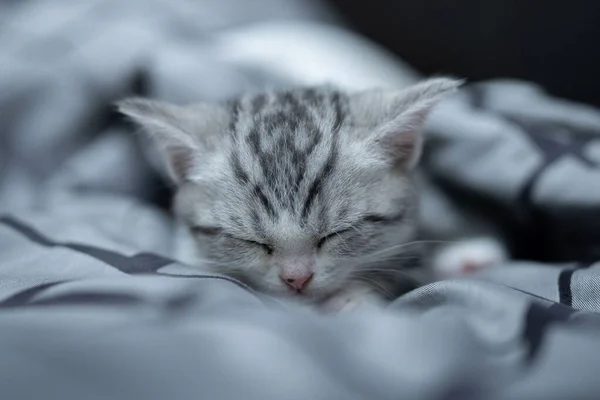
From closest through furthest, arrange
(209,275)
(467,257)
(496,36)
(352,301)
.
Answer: (209,275), (352,301), (467,257), (496,36)

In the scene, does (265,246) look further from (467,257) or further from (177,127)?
(467,257)

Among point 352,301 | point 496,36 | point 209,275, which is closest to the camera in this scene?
point 209,275

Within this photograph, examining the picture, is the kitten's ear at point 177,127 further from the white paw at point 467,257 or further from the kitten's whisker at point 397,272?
the white paw at point 467,257

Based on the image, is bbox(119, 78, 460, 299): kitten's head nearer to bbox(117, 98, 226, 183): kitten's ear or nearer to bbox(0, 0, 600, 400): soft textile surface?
bbox(117, 98, 226, 183): kitten's ear

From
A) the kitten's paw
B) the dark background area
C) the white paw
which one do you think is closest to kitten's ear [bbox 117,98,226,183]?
the kitten's paw

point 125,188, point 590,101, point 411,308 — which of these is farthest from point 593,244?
point 125,188

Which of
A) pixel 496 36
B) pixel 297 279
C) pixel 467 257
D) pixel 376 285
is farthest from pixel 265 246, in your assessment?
pixel 496 36

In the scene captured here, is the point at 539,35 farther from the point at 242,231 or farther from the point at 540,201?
the point at 242,231
